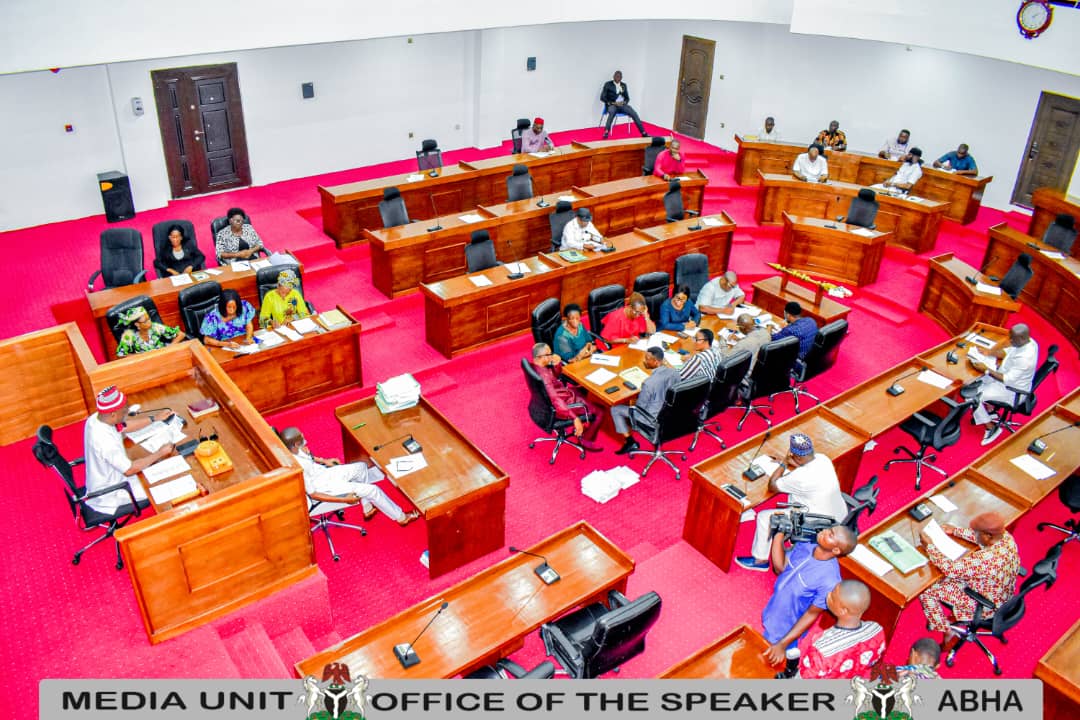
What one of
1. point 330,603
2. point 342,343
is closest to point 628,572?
point 330,603

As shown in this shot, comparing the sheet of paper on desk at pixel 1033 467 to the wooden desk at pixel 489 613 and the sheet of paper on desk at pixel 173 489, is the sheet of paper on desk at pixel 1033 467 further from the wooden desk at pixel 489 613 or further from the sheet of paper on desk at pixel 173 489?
the sheet of paper on desk at pixel 173 489

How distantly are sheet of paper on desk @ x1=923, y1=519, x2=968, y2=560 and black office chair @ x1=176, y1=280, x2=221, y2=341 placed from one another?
22.1 ft

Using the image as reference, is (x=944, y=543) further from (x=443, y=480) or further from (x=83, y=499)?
(x=83, y=499)

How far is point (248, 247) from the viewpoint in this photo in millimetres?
9750

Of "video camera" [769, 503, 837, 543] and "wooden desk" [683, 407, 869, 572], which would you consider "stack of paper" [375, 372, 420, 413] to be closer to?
"wooden desk" [683, 407, 869, 572]

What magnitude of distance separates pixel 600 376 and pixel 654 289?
1.76 meters

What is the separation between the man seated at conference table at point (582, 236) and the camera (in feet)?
34.2

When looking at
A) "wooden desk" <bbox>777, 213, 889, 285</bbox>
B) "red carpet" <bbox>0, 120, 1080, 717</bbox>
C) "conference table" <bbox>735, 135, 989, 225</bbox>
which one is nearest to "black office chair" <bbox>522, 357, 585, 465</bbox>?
"red carpet" <bbox>0, 120, 1080, 717</bbox>

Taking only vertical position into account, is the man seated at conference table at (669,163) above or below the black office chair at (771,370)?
above

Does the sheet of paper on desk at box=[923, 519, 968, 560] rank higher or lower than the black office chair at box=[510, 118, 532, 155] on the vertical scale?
lower

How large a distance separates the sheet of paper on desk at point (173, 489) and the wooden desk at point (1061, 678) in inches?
225

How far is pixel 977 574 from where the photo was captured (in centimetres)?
570

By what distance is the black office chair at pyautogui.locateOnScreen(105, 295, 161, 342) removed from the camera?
7.60m

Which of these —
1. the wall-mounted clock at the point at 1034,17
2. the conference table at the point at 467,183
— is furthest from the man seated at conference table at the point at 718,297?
the wall-mounted clock at the point at 1034,17
